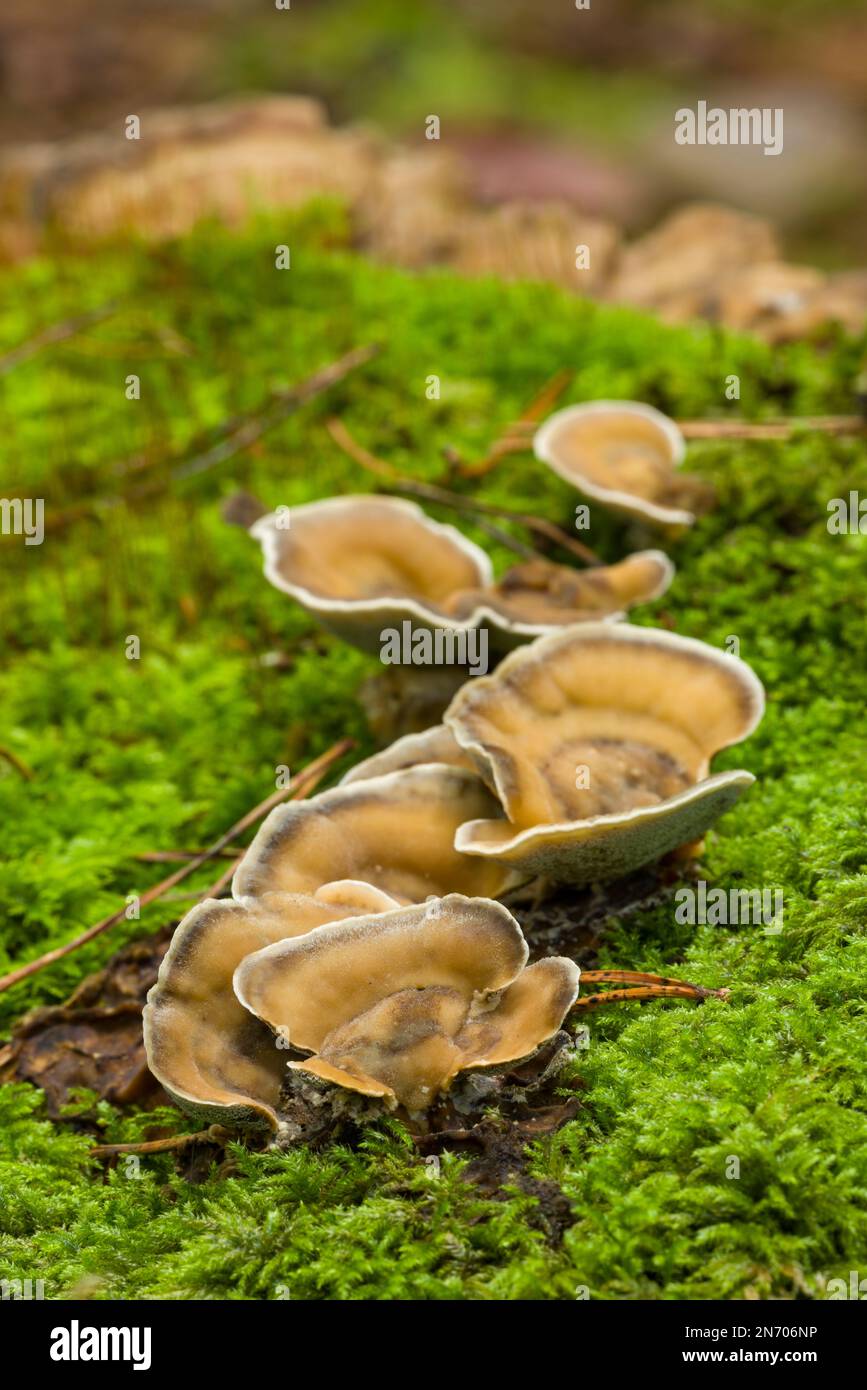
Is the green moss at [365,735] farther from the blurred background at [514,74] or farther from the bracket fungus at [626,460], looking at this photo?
the blurred background at [514,74]

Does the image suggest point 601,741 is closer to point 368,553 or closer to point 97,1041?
point 368,553

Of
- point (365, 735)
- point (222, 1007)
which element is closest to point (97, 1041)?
point (222, 1007)

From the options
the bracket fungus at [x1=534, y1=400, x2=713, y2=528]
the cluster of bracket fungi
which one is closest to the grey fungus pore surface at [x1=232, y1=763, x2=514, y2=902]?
the cluster of bracket fungi

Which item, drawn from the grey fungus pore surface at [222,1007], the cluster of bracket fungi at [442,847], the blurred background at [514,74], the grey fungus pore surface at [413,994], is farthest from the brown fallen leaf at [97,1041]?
the blurred background at [514,74]

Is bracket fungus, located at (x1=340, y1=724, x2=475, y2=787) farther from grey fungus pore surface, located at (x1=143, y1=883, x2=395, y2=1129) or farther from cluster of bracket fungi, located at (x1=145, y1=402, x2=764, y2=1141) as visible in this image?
grey fungus pore surface, located at (x1=143, y1=883, x2=395, y2=1129)
